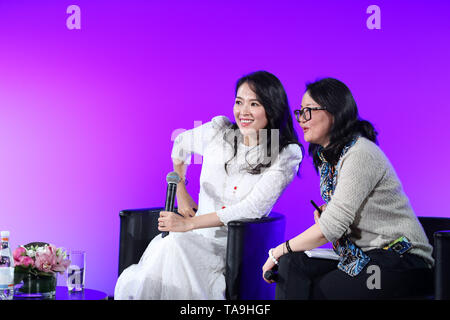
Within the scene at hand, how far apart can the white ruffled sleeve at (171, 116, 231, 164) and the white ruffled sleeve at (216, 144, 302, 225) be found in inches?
17.9

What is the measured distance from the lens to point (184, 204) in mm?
3115

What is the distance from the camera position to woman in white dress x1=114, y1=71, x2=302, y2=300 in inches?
99.8

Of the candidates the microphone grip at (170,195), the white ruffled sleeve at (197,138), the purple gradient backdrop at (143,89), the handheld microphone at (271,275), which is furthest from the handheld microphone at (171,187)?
the purple gradient backdrop at (143,89)

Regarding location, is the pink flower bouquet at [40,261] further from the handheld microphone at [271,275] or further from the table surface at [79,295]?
the handheld microphone at [271,275]

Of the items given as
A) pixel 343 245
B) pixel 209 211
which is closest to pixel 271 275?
pixel 343 245

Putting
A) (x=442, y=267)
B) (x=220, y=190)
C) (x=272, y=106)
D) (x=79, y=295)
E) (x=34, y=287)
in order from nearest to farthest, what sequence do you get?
(x=442, y=267) < (x=34, y=287) < (x=79, y=295) < (x=272, y=106) < (x=220, y=190)

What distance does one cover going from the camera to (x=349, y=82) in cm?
339

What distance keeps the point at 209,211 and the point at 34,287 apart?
1.02 m

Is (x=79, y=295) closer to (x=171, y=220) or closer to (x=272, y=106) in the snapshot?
(x=171, y=220)

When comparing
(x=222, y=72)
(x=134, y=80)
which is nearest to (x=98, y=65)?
(x=134, y=80)

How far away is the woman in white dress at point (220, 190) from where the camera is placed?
2535 mm

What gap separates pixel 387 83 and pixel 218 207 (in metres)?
1.36

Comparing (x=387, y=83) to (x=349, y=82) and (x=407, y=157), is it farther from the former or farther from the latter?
(x=407, y=157)

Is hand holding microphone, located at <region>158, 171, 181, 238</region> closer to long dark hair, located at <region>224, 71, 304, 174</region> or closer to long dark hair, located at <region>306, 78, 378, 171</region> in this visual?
long dark hair, located at <region>224, 71, 304, 174</region>
